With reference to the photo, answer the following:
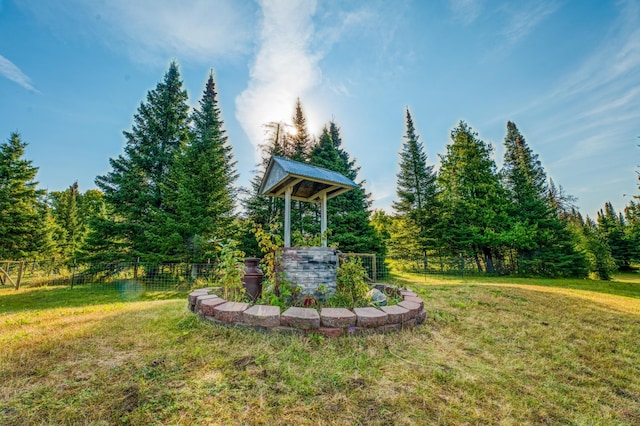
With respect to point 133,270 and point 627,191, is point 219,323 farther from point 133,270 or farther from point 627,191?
point 627,191

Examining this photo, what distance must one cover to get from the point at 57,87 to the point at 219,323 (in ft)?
23.9

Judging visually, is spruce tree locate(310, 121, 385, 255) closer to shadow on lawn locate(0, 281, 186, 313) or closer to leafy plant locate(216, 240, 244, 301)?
shadow on lawn locate(0, 281, 186, 313)

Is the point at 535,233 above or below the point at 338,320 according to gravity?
above

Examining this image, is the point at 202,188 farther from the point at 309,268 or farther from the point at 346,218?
the point at 309,268

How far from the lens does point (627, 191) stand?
793 centimetres

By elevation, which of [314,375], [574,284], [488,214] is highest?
[488,214]

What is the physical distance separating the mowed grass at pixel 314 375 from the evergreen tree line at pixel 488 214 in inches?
456

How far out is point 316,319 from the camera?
2.58 meters

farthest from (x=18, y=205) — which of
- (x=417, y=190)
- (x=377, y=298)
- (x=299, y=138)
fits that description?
(x=417, y=190)

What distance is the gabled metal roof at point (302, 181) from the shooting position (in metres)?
4.43

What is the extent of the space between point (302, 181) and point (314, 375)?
379cm

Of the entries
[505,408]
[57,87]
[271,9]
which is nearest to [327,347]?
[505,408]

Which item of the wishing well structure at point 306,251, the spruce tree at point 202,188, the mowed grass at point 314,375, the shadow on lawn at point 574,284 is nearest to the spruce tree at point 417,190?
the shadow on lawn at point 574,284

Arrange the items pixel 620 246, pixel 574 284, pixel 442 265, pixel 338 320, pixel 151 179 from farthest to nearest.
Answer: pixel 620 246, pixel 442 265, pixel 151 179, pixel 574 284, pixel 338 320
